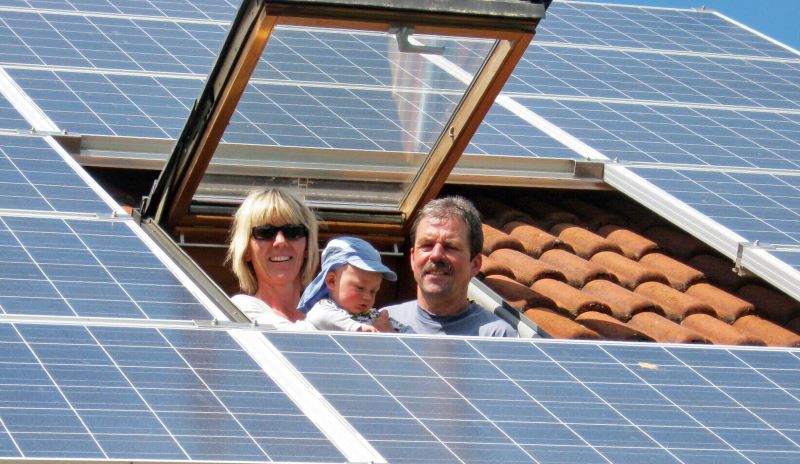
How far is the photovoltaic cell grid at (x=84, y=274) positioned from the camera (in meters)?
7.94

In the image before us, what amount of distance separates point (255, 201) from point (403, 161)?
60.0 inches

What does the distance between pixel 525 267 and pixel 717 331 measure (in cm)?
127

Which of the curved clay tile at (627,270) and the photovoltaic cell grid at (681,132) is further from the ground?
the photovoltaic cell grid at (681,132)

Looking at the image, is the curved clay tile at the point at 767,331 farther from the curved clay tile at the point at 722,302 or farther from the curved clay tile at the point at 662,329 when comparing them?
the curved clay tile at the point at 662,329

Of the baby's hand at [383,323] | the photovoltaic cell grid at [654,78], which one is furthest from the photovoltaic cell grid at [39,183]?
the photovoltaic cell grid at [654,78]

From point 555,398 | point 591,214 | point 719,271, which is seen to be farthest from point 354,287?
point 591,214

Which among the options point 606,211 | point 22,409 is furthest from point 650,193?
point 22,409

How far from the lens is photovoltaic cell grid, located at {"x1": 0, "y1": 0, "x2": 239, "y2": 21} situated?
1351 cm

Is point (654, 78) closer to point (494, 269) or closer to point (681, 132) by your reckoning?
point (681, 132)

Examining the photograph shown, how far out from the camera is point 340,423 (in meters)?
6.89

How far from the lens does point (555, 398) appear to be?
7457 millimetres

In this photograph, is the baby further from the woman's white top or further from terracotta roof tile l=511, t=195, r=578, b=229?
terracotta roof tile l=511, t=195, r=578, b=229

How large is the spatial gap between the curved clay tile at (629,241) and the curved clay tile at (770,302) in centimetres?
67

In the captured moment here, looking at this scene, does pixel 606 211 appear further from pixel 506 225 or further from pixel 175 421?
pixel 175 421
